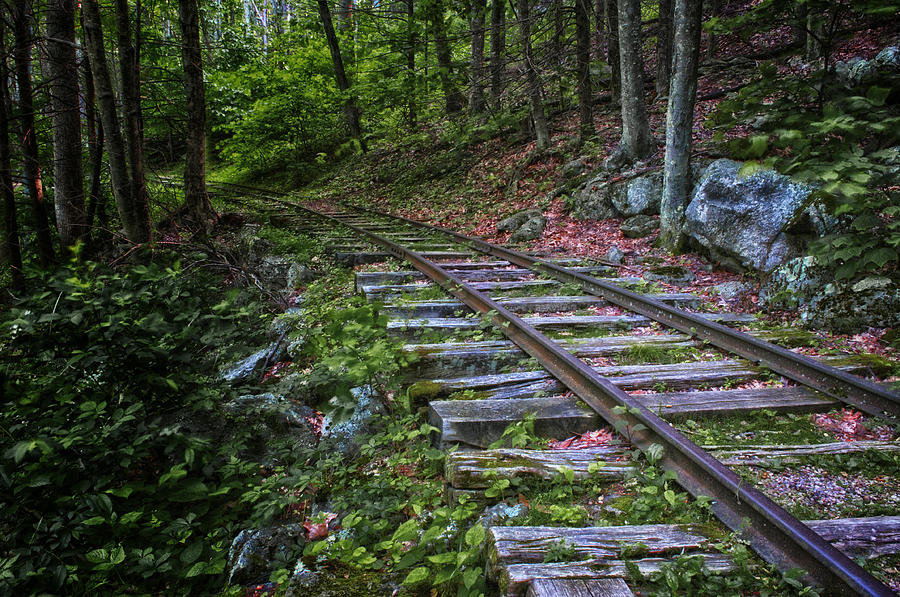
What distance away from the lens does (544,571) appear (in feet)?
6.00

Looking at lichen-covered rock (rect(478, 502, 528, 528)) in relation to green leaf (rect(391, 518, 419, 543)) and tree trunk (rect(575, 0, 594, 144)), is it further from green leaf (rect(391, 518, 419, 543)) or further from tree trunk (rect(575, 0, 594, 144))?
tree trunk (rect(575, 0, 594, 144))

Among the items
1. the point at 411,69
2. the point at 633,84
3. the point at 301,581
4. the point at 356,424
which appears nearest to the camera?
the point at 301,581

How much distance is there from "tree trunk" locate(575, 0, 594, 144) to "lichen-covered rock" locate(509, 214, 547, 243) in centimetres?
357

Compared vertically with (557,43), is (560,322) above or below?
below

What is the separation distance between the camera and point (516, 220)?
10.4 metres

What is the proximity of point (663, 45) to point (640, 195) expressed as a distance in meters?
6.27

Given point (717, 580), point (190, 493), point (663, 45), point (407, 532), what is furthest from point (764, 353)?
point (663, 45)

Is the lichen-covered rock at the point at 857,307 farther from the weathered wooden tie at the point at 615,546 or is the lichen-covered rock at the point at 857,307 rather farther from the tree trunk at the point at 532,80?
the tree trunk at the point at 532,80

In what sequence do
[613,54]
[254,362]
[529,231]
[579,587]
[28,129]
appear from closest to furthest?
1. [579,587]
2. [254,362]
3. [28,129]
4. [529,231]
5. [613,54]

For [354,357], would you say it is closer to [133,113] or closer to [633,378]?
[633,378]

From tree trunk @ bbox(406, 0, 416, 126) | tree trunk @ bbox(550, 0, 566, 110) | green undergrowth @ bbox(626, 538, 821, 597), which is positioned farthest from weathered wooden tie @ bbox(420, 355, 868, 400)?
tree trunk @ bbox(406, 0, 416, 126)

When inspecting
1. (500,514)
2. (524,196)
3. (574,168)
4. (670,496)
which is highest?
(574,168)

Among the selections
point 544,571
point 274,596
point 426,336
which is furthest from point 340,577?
point 426,336

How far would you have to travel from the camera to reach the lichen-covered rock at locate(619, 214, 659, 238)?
Answer: 8500 mm
